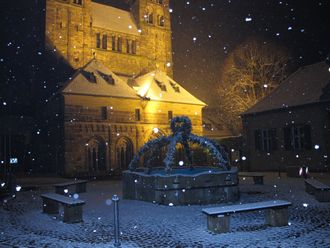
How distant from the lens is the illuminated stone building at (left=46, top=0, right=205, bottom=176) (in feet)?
105

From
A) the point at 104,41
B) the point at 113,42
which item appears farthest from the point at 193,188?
the point at 113,42

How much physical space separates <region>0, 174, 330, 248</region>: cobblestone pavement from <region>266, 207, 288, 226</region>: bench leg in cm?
18

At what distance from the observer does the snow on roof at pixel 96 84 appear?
32.2 metres

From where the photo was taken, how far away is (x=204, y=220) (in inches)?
356

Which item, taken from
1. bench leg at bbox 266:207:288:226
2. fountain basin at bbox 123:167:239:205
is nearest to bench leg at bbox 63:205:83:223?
fountain basin at bbox 123:167:239:205

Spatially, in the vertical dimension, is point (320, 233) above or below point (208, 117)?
below

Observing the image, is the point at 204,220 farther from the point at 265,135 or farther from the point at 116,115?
the point at 116,115

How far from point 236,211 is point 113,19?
45.5m

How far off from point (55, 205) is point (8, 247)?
13.0 ft

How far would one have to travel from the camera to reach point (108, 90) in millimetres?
33969

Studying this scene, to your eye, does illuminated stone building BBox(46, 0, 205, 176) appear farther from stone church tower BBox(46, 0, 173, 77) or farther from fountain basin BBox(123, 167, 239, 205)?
fountain basin BBox(123, 167, 239, 205)

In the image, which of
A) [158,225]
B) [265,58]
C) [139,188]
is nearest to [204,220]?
[158,225]

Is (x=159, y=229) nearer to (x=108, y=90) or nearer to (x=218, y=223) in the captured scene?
(x=218, y=223)

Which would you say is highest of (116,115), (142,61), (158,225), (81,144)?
(142,61)
